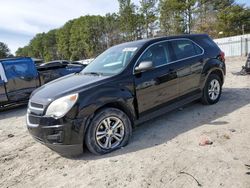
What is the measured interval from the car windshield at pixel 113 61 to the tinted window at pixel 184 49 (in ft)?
3.22

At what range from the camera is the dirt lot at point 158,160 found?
3195 mm

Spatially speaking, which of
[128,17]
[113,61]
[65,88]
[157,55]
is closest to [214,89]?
[157,55]

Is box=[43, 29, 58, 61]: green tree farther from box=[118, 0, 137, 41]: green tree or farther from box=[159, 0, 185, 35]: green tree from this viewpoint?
box=[159, 0, 185, 35]: green tree

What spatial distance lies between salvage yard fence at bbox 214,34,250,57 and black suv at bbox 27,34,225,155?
62.1 feet

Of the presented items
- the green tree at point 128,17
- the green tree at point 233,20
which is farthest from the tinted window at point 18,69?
the green tree at point 128,17

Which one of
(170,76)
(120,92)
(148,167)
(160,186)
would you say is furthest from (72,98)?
(170,76)

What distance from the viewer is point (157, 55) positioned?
495 cm

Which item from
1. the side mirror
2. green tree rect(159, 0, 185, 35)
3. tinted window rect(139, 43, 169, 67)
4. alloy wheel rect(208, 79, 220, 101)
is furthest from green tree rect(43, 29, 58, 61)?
the side mirror

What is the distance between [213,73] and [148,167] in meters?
3.48

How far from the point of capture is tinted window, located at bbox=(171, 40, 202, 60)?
5302 mm

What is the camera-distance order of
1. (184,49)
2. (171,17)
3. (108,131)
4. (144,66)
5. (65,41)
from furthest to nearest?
(65,41) → (171,17) → (184,49) → (144,66) → (108,131)

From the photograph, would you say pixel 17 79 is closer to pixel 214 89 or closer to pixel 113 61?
pixel 113 61

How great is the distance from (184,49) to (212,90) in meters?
1.34

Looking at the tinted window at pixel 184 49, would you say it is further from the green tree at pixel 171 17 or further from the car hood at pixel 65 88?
the green tree at pixel 171 17
